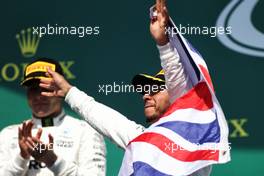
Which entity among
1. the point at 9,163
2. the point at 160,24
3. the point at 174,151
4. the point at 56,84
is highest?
the point at 160,24

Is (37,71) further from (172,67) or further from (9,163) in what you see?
(172,67)

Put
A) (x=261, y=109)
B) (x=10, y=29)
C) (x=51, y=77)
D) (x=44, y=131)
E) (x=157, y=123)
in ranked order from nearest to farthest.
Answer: (x=51, y=77)
(x=157, y=123)
(x=44, y=131)
(x=261, y=109)
(x=10, y=29)

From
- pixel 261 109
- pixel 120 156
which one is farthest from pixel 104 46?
pixel 261 109

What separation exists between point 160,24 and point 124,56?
1.65 meters

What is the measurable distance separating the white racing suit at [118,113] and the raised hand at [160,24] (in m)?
0.03

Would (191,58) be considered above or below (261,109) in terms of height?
above

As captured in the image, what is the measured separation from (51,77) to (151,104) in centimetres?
49

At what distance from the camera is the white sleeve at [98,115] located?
2715mm

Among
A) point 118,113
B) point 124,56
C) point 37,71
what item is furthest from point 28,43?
point 118,113

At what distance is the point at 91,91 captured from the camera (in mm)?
4414

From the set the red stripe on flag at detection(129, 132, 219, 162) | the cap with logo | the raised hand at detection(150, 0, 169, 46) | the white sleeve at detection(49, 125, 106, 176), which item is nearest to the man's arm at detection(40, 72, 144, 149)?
the red stripe on flag at detection(129, 132, 219, 162)

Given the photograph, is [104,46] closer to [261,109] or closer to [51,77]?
[261,109]

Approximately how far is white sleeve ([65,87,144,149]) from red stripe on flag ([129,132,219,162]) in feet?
0.19

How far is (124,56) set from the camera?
14.6 feet
